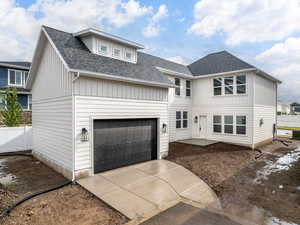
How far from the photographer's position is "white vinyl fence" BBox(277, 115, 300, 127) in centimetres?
2778

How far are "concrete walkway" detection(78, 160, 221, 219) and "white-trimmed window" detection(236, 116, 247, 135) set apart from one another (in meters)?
7.11

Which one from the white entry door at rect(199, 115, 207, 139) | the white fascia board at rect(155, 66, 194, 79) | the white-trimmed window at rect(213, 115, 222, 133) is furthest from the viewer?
the white entry door at rect(199, 115, 207, 139)

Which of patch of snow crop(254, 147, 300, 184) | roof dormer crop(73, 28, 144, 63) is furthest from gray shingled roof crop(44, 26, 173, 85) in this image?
patch of snow crop(254, 147, 300, 184)

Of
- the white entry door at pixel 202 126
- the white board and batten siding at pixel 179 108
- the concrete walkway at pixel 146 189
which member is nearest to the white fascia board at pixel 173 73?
the white board and batten siding at pixel 179 108

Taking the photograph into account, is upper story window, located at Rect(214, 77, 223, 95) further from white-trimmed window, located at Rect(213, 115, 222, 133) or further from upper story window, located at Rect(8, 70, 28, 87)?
upper story window, located at Rect(8, 70, 28, 87)

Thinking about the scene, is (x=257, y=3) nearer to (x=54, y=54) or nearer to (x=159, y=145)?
(x=159, y=145)

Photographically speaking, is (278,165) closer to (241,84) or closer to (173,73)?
(241,84)

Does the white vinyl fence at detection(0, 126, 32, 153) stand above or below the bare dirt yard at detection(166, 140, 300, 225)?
above

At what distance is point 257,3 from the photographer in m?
8.73

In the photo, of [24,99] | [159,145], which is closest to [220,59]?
[159,145]

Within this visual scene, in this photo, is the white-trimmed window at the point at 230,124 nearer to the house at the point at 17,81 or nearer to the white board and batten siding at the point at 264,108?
the white board and batten siding at the point at 264,108

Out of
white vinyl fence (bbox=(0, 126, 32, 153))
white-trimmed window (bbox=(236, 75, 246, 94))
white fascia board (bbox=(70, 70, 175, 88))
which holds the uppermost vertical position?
white-trimmed window (bbox=(236, 75, 246, 94))

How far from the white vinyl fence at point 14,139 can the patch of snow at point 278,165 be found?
44.4 feet

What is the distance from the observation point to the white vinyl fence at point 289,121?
91.1ft
